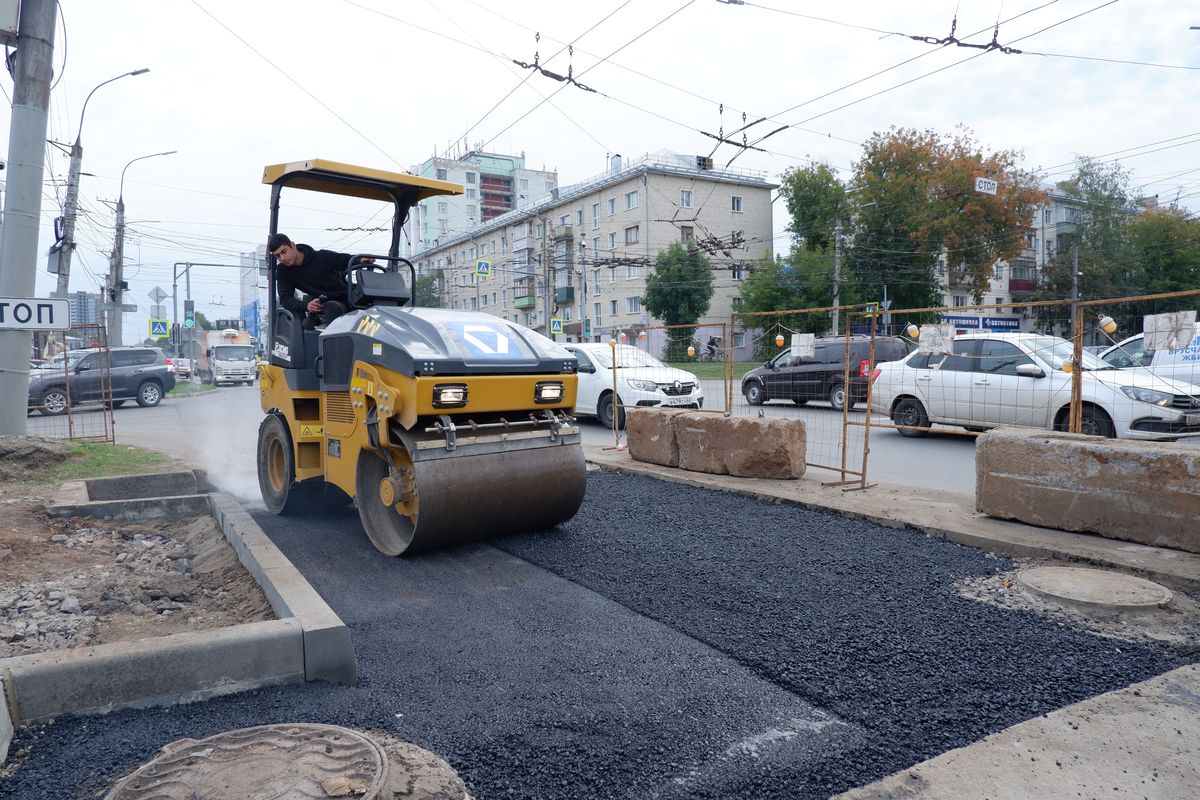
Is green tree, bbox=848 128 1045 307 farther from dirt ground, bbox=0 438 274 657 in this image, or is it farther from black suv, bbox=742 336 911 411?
dirt ground, bbox=0 438 274 657

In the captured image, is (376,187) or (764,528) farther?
(376,187)

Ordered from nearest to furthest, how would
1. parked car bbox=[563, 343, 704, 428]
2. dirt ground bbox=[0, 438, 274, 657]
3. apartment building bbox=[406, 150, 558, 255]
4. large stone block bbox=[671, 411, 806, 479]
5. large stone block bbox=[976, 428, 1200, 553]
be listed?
dirt ground bbox=[0, 438, 274, 657] < large stone block bbox=[976, 428, 1200, 553] < large stone block bbox=[671, 411, 806, 479] < parked car bbox=[563, 343, 704, 428] < apartment building bbox=[406, 150, 558, 255]

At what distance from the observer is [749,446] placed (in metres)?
8.19

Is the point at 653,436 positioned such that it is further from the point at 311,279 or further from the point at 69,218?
the point at 69,218

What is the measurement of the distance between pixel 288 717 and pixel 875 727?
222 centimetres

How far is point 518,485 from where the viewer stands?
5.44 metres

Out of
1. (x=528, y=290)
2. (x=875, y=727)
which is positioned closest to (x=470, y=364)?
(x=875, y=727)

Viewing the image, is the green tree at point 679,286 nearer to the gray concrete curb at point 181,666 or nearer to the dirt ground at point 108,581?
the dirt ground at point 108,581

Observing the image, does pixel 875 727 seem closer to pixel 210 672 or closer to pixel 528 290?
pixel 210 672

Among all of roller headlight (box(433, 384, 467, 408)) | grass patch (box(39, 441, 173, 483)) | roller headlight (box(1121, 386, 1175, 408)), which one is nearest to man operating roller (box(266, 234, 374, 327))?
roller headlight (box(433, 384, 467, 408))

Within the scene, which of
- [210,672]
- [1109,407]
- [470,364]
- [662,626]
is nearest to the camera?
[210,672]

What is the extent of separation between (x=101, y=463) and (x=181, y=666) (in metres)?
6.97

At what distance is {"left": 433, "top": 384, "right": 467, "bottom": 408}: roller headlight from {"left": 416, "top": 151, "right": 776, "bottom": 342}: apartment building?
4043 centimetres

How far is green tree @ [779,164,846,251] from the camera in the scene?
4425 cm
